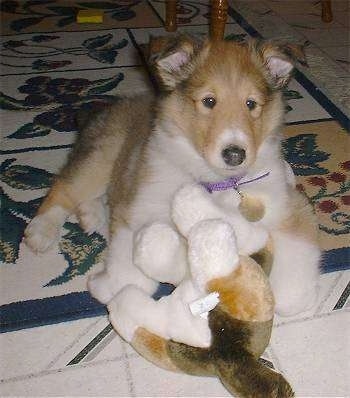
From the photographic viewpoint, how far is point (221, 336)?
154 centimetres

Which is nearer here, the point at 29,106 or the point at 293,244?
the point at 293,244

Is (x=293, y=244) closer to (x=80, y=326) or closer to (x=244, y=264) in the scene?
(x=244, y=264)

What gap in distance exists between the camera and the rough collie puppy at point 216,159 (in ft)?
6.42

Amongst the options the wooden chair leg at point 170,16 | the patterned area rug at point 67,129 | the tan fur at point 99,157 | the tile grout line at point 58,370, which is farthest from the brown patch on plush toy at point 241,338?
the wooden chair leg at point 170,16

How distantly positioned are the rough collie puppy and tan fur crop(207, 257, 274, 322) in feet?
0.70

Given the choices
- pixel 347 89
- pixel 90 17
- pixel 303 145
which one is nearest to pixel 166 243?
pixel 303 145

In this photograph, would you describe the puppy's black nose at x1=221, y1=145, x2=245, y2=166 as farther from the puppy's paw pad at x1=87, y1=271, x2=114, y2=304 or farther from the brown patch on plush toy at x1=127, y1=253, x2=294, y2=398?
the puppy's paw pad at x1=87, y1=271, x2=114, y2=304

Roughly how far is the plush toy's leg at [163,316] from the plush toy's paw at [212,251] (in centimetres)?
11

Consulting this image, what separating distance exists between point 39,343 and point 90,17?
382 cm

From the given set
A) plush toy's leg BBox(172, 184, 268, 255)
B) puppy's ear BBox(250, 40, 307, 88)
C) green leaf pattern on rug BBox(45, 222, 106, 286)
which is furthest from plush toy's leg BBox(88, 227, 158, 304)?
puppy's ear BBox(250, 40, 307, 88)

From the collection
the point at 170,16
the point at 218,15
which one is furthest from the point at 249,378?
the point at 170,16

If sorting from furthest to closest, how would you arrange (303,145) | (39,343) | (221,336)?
(303,145) < (39,343) < (221,336)

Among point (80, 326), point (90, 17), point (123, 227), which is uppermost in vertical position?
point (123, 227)

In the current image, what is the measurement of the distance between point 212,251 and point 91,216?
113 cm
